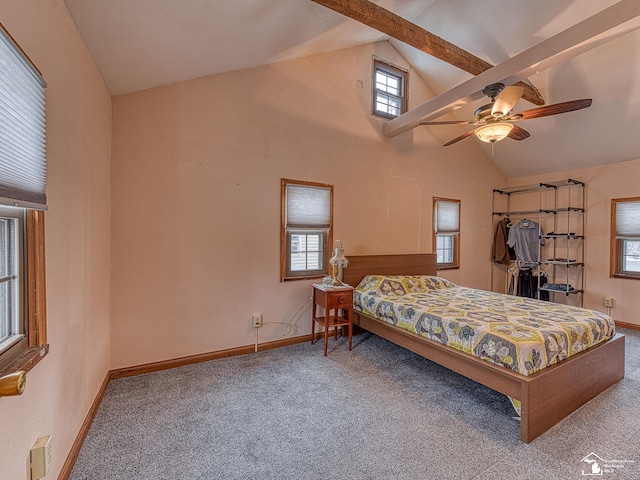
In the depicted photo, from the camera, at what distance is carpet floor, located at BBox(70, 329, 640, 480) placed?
1.68 meters

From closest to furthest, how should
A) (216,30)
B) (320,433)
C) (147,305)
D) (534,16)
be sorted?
(320,433), (216,30), (147,305), (534,16)

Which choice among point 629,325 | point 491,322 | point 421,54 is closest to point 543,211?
point 629,325

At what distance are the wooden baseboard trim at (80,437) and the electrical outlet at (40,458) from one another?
1.06 feet

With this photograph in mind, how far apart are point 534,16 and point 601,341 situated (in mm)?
3114

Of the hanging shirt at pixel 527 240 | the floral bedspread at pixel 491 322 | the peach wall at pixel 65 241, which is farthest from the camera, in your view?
the hanging shirt at pixel 527 240

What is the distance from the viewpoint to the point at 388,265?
13.6ft

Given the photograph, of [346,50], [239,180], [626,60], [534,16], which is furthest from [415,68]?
[239,180]

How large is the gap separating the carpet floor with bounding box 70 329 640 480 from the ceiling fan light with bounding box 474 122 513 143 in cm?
220

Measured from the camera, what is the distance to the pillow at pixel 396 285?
3.57 m

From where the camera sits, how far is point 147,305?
278 centimetres

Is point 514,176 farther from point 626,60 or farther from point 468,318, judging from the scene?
point 468,318

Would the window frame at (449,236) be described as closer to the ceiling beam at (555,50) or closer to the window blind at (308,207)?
the ceiling beam at (555,50)
